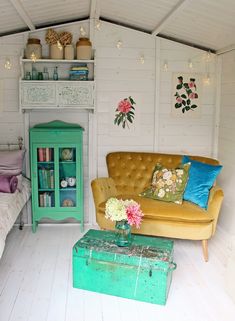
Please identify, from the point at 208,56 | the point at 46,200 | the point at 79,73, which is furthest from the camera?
the point at 208,56

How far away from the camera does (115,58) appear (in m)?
4.34

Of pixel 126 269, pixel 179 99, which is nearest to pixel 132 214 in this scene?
pixel 126 269

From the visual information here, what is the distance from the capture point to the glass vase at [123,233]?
2.93 metres

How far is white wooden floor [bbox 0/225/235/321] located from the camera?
8.49ft

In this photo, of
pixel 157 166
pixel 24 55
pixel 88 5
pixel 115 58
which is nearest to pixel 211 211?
pixel 157 166

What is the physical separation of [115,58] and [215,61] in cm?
121

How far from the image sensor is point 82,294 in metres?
2.87

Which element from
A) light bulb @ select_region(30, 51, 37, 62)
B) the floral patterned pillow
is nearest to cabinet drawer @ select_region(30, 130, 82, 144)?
light bulb @ select_region(30, 51, 37, 62)

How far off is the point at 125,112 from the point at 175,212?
1468 mm

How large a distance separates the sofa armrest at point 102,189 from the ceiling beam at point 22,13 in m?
1.79

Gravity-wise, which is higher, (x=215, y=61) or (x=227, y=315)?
(x=215, y=61)

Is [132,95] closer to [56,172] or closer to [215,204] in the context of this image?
[56,172]

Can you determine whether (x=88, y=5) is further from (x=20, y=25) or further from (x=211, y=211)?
(x=211, y=211)

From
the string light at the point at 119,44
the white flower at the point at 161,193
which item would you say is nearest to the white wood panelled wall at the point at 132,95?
the string light at the point at 119,44
